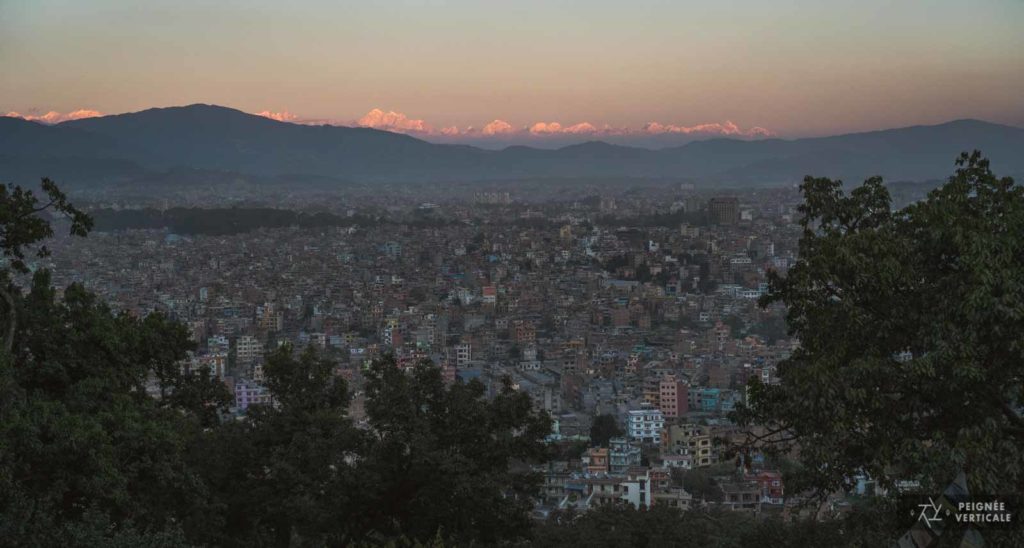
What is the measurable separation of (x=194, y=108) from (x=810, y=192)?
92.6 metres

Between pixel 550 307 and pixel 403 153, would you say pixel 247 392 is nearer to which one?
pixel 550 307

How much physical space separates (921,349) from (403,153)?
102 meters

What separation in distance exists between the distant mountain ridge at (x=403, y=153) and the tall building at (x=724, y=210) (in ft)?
31.3

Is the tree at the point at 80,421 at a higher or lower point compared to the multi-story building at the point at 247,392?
higher

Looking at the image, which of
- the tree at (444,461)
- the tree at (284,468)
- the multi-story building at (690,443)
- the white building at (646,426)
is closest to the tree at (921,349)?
the tree at (444,461)

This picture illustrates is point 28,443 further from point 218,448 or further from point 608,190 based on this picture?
point 608,190

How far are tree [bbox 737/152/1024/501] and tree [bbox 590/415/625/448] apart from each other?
15.7 metres

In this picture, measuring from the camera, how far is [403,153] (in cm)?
10538

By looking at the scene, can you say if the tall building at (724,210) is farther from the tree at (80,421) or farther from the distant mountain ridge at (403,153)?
the tree at (80,421)

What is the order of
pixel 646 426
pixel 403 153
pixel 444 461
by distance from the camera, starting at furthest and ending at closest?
pixel 403 153 < pixel 646 426 < pixel 444 461

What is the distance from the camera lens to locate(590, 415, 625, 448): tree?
21188mm

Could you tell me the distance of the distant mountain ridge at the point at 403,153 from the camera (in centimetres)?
6022

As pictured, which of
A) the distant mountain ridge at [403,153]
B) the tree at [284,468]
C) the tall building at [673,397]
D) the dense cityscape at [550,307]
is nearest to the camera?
the tree at [284,468]

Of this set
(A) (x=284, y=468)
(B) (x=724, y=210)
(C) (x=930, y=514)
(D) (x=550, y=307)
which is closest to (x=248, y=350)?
(D) (x=550, y=307)
